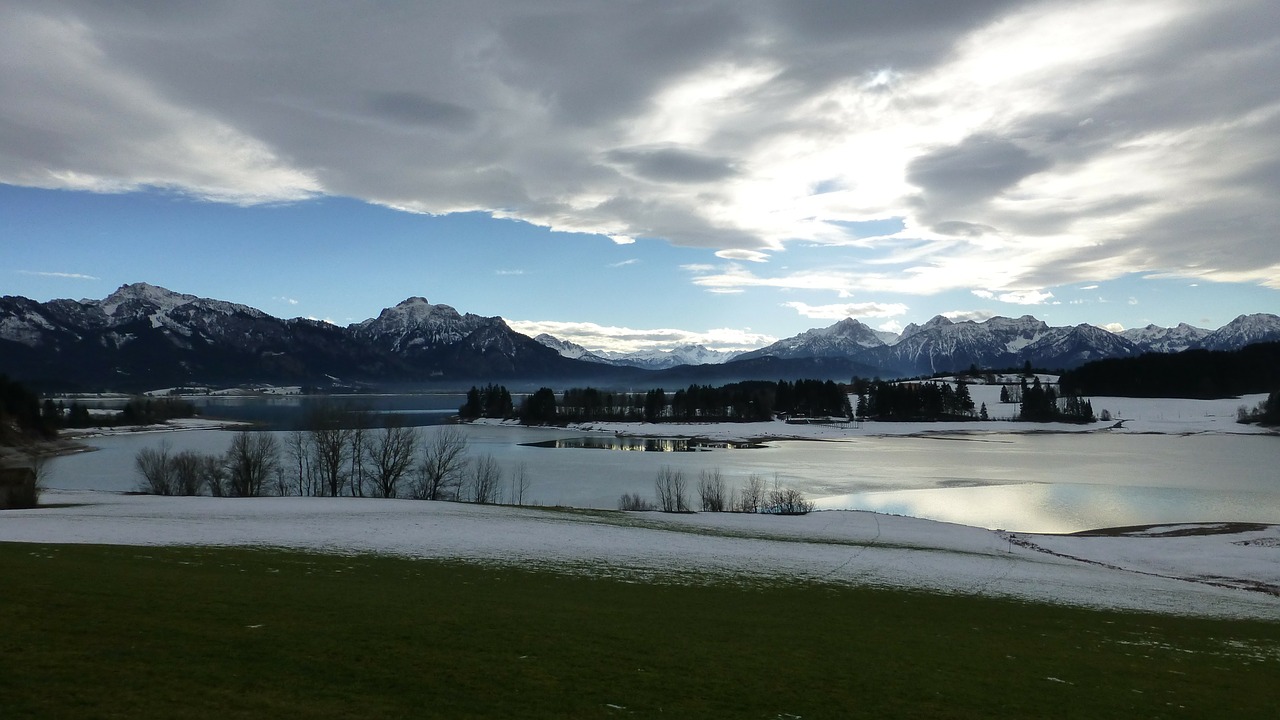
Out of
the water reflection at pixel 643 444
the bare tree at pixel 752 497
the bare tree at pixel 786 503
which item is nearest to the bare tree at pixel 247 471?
the bare tree at pixel 752 497

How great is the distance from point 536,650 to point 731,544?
21148 millimetres

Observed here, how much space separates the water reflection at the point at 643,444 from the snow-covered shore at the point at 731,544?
76.6 m

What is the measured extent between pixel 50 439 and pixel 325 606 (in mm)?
123152

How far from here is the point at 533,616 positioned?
15.4 meters

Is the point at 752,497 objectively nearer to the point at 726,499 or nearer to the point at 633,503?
the point at 726,499

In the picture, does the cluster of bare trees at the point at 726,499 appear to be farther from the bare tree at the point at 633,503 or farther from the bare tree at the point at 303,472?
the bare tree at the point at 303,472

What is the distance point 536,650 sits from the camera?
41.4 ft

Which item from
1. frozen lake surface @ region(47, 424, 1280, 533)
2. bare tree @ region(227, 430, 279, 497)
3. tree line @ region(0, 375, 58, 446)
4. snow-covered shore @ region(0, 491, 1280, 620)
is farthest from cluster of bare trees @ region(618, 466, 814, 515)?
tree line @ region(0, 375, 58, 446)

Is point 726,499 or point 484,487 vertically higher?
point 484,487

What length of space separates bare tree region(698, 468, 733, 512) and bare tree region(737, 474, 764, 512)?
1.23 meters

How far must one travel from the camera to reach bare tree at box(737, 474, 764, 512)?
5804cm

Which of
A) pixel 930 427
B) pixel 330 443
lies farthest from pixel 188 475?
pixel 930 427

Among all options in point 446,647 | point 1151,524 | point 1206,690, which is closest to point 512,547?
point 446,647

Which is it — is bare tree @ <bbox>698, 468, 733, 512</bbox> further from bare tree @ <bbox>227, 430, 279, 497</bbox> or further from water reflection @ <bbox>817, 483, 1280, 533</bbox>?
bare tree @ <bbox>227, 430, 279, 497</bbox>
